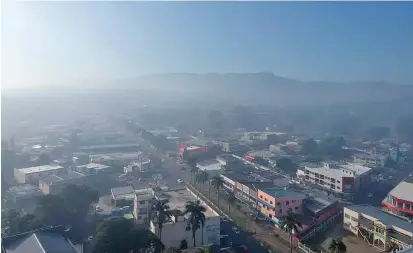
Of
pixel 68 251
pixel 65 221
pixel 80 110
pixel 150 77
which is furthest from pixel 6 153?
pixel 150 77

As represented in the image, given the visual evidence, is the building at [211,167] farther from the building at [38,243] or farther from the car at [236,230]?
the building at [38,243]

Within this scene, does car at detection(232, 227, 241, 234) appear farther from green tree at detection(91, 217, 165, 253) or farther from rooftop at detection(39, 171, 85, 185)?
rooftop at detection(39, 171, 85, 185)

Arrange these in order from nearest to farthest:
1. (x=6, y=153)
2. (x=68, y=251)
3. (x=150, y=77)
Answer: (x=68, y=251) → (x=6, y=153) → (x=150, y=77)

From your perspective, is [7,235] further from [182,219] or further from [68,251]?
[182,219]

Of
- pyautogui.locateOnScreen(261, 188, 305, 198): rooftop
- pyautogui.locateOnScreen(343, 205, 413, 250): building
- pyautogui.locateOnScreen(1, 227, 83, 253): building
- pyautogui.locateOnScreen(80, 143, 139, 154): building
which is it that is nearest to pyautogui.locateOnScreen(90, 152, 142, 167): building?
pyautogui.locateOnScreen(80, 143, 139, 154): building

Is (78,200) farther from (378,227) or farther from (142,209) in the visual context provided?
(378,227)

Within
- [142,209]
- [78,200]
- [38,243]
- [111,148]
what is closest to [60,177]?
[78,200]
